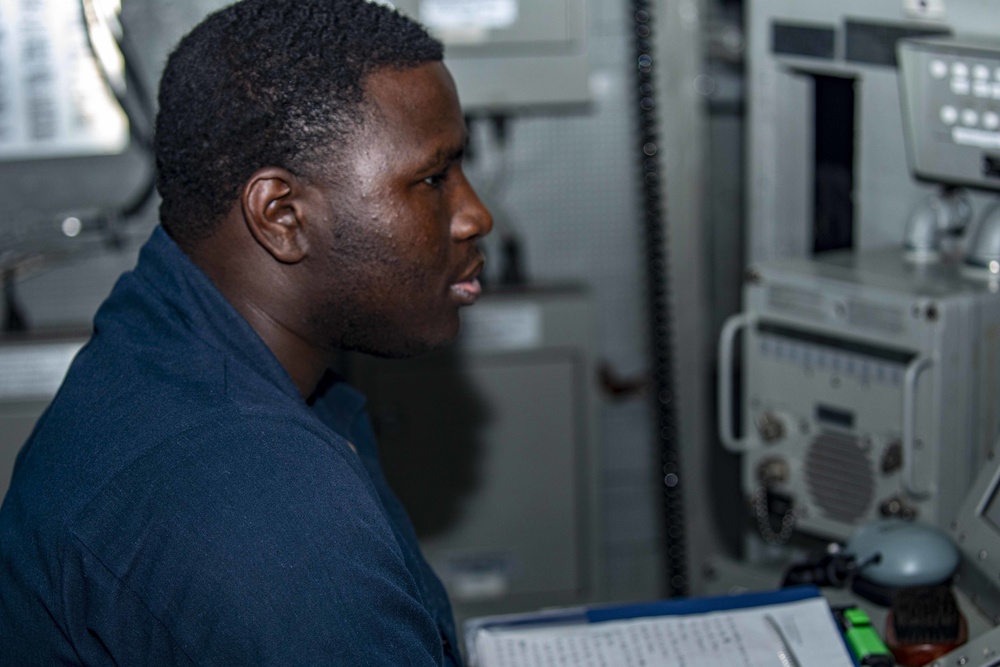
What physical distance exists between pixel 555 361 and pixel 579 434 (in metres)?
0.17

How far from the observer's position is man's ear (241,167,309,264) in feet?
4.19

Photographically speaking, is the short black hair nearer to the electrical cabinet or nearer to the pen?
the pen

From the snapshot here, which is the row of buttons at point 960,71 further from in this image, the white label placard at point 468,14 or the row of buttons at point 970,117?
the white label placard at point 468,14

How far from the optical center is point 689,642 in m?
1.46

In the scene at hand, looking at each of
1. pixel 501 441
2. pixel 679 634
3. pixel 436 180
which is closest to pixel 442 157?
pixel 436 180

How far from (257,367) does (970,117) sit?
4.12 feet

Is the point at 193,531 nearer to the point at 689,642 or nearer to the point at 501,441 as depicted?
the point at 689,642

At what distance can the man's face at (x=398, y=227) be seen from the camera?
4.23ft

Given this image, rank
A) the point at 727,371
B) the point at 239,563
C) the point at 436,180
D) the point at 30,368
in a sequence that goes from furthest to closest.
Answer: the point at 30,368 → the point at 727,371 → the point at 436,180 → the point at 239,563

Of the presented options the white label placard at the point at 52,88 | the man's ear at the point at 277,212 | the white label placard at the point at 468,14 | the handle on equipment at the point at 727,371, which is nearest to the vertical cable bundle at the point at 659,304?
the white label placard at the point at 468,14

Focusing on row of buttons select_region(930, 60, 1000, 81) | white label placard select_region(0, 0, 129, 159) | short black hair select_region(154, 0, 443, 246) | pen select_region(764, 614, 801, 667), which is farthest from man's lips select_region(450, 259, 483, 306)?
white label placard select_region(0, 0, 129, 159)

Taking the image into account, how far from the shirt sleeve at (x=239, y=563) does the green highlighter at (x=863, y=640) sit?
577mm

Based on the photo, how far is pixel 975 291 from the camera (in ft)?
5.98

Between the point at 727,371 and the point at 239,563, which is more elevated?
the point at 239,563
